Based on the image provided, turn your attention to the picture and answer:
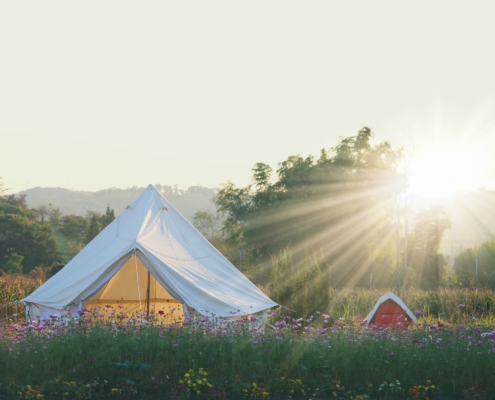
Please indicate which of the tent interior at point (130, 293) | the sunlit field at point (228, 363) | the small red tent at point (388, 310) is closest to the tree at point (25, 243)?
the tent interior at point (130, 293)

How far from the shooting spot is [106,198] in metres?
148

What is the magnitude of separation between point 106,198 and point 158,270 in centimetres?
14156

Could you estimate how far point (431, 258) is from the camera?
108 feet

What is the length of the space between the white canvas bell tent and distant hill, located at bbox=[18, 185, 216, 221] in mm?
116704

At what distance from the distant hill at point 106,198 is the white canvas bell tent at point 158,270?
4595 inches

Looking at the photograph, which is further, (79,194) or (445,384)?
(79,194)

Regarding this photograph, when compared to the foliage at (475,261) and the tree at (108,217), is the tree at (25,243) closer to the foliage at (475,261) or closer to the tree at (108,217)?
the tree at (108,217)

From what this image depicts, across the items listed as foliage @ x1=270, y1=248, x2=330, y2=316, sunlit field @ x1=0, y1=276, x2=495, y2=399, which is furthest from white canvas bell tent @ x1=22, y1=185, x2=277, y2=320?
sunlit field @ x1=0, y1=276, x2=495, y2=399

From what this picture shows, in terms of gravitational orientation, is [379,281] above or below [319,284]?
below

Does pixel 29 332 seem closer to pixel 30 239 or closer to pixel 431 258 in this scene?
pixel 431 258

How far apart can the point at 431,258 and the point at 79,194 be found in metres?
135

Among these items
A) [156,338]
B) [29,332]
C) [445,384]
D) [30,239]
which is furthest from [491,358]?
[30,239]

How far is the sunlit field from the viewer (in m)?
5.61

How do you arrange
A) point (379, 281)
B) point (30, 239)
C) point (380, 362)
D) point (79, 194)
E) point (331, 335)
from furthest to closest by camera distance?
point (79, 194) → point (30, 239) → point (379, 281) → point (331, 335) → point (380, 362)
